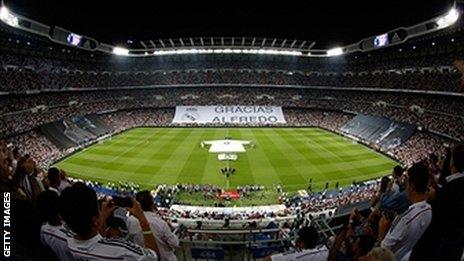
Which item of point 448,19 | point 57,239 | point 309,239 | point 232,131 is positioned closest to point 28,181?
point 57,239

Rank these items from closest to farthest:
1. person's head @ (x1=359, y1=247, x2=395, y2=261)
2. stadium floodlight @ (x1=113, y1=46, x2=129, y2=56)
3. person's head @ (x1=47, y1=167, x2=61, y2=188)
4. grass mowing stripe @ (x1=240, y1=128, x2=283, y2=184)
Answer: person's head @ (x1=359, y1=247, x2=395, y2=261) → person's head @ (x1=47, y1=167, x2=61, y2=188) → grass mowing stripe @ (x1=240, y1=128, x2=283, y2=184) → stadium floodlight @ (x1=113, y1=46, x2=129, y2=56)

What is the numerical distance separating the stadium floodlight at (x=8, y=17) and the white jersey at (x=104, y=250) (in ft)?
134

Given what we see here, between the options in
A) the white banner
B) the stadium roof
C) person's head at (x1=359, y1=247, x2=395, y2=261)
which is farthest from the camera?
the white banner

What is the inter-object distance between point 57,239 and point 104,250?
1.14m

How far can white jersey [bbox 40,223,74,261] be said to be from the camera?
4098 millimetres

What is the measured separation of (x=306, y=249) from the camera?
466cm

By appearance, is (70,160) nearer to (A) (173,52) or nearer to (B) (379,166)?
(B) (379,166)

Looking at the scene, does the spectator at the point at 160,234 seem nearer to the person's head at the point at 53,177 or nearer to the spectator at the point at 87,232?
the spectator at the point at 87,232

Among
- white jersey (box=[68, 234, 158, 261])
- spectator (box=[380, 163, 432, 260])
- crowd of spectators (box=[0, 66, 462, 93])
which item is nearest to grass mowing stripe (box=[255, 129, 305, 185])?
crowd of spectators (box=[0, 66, 462, 93])

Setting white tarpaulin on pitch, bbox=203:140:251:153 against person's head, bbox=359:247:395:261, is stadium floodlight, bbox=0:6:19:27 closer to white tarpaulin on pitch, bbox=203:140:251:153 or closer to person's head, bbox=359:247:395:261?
white tarpaulin on pitch, bbox=203:140:251:153

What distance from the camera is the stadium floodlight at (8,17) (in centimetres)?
3654

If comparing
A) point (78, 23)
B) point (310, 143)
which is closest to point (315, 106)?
point (310, 143)

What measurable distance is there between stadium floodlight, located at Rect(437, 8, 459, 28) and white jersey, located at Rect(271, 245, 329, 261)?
40.6 meters

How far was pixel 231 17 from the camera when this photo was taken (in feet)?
165
